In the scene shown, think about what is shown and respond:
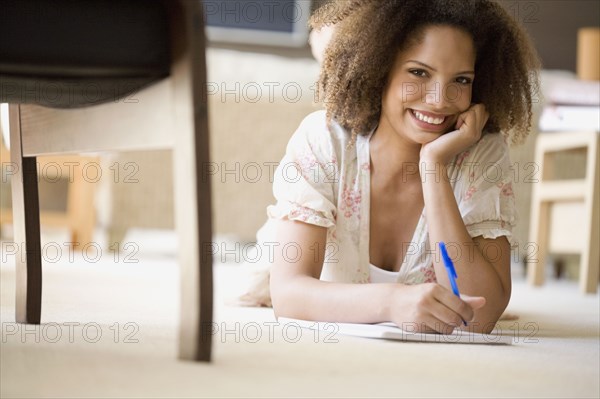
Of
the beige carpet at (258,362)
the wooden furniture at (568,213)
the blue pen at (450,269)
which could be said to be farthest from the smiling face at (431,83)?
the wooden furniture at (568,213)

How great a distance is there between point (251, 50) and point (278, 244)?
3.57 metres

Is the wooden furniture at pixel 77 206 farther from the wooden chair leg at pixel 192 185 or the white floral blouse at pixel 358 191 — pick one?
the wooden chair leg at pixel 192 185

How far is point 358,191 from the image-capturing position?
138 centimetres

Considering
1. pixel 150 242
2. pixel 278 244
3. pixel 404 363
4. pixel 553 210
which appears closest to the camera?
pixel 404 363

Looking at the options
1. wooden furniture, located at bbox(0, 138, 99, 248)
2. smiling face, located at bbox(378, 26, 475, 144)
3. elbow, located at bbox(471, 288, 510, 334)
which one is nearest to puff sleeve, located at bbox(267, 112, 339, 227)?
smiling face, located at bbox(378, 26, 475, 144)

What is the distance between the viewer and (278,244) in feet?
4.31

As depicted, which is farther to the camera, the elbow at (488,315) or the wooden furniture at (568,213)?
the wooden furniture at (568,213)

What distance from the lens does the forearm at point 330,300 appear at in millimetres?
1196

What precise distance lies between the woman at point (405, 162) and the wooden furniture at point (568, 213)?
1.19m

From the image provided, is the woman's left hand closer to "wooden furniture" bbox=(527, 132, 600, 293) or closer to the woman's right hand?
the woman's right hand

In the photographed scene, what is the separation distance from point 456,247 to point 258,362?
46cm

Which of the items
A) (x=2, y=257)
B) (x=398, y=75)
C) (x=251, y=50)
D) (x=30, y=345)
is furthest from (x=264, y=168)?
(x=30, y=345)

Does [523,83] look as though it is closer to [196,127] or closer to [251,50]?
[196,127]

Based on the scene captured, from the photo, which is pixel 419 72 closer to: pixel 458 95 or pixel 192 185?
pixel 458 95
